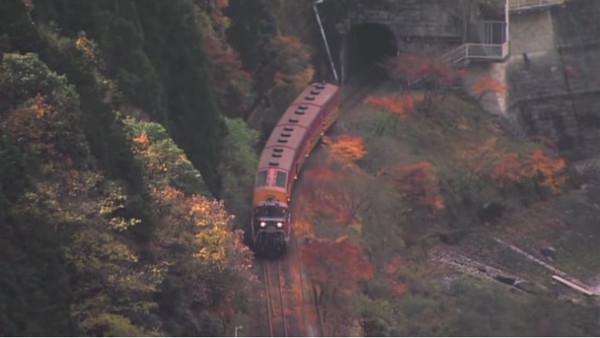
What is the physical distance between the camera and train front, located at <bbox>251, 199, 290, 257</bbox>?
54594mm

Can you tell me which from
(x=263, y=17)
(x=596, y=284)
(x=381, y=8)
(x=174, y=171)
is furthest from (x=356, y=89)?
(x=174, y=171)

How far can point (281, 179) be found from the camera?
5691 centimetres

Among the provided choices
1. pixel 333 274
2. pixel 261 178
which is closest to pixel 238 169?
pixel 261 178

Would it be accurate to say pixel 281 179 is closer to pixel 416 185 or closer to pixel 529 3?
pixel 416 185

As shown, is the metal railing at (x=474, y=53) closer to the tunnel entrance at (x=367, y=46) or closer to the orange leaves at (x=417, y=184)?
the tunnel entrance at (x=367, y=46)

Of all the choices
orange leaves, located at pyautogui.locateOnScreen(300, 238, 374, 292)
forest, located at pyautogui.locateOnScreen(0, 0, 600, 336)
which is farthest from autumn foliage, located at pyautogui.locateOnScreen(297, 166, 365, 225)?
orange leaves, located at pyautogui.locateOnScreen(300, 238, 374, 292)

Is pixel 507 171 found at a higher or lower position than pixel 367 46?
lower

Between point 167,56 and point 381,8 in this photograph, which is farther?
point 381,8

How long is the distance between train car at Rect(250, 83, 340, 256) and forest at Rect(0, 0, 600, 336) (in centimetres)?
100

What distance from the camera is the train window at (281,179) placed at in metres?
56.4

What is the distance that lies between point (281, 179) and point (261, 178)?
858mm

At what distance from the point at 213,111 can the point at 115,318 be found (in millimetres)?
19784

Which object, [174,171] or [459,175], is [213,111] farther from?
[459,175]

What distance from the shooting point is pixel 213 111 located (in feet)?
181
